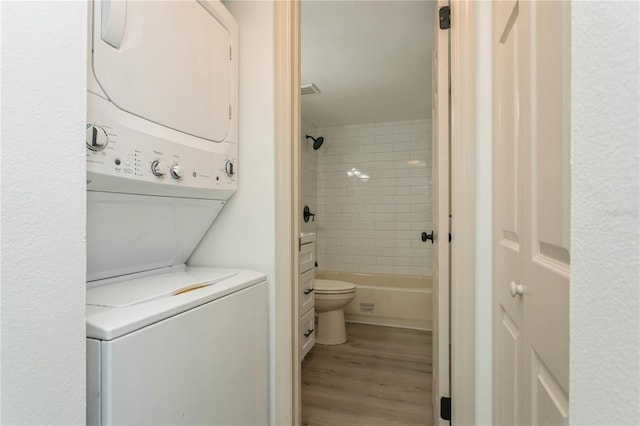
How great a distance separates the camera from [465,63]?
123 cm

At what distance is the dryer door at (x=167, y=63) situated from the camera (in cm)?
88

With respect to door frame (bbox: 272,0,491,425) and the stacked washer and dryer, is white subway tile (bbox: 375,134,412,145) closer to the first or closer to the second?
door frame (bbox: 272,0,491,425)

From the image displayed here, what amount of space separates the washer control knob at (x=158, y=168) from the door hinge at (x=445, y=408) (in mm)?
1389

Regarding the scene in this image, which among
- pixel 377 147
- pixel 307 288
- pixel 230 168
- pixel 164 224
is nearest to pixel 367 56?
pixel 230 168

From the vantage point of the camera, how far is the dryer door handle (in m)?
0.86

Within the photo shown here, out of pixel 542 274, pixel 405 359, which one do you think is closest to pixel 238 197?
pixel 542 274

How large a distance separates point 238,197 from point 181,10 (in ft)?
2.32

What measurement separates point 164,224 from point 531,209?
1.14 m

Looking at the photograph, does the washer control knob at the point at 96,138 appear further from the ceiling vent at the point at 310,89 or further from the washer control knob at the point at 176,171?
the ceiling vent at the point at 310,89

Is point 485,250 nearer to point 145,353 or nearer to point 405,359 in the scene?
point 145,353

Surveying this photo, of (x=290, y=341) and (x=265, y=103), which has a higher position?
(x=265, y=103)

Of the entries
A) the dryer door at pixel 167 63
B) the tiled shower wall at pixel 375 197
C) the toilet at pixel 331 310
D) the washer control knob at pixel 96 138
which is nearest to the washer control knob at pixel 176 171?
the dryer door at pixel 167 63

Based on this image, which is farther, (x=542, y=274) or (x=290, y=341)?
(x=290, y=341)

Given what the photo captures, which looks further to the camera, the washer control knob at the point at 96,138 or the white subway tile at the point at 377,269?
the white subway tile at the point at 377,269
